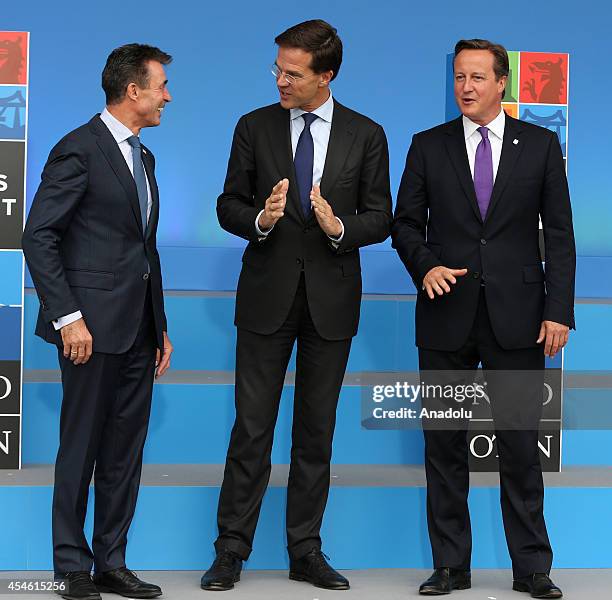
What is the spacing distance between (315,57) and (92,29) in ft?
9.15

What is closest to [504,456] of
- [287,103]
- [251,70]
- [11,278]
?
[287,103]

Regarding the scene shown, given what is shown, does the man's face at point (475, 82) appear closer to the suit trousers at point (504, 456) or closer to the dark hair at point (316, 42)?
the dark hair at point (316, 42)

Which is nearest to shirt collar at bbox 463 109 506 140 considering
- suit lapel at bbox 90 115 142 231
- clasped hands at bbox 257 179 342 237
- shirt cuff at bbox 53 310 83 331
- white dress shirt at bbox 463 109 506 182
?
white dress shirt at bbox 463 109 506 182

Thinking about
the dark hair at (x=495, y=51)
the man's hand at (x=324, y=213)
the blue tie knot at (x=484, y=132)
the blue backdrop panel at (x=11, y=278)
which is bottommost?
the blue backdrop panel at (x=11, y=278)

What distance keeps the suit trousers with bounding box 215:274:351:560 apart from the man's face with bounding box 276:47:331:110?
0.54 meters

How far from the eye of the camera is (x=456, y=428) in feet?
11.8

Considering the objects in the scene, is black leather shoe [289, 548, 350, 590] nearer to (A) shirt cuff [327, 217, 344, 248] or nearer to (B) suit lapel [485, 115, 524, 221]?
(A) shirt cuff [327, 217, 344, 248]

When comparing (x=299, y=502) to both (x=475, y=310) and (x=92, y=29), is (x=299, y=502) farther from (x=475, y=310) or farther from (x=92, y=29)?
(x=92, y=29)

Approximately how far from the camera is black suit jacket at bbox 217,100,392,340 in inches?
142

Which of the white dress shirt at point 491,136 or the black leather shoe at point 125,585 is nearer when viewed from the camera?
the black leather shoe at point 125,585

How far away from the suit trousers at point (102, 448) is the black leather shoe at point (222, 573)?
0.85ft

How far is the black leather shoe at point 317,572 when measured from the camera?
11.9 ft

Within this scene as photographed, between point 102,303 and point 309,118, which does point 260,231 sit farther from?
point 102,303

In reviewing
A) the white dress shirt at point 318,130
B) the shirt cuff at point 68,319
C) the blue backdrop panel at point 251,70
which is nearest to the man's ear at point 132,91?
the white dress shirt at point 318,130
